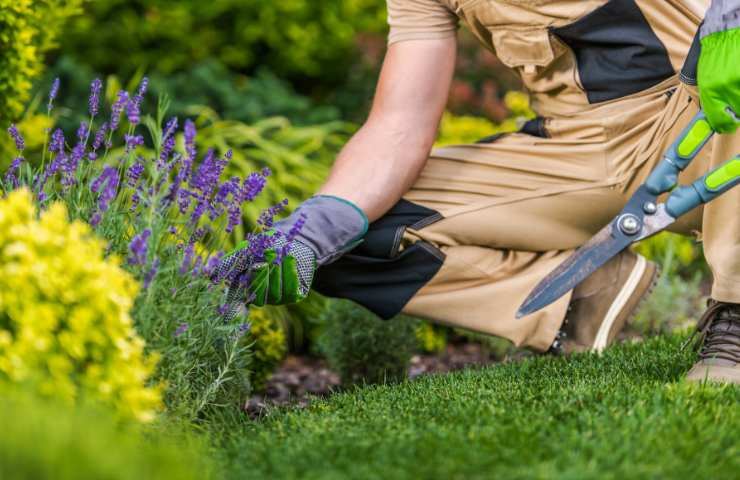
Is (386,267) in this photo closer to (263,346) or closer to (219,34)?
(263,346)

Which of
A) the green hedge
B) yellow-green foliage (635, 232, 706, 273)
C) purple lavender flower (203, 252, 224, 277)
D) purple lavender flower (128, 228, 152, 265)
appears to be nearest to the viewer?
purple lavender flower (128, 228, 152, 265)

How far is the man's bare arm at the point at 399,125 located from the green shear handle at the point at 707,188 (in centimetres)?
78

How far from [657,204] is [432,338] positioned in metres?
1.86

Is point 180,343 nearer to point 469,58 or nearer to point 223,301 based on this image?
point 223,301

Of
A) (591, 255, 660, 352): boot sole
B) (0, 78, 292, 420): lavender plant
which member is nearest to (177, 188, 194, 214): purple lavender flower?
(0, 78, 292, 420): lavender plant

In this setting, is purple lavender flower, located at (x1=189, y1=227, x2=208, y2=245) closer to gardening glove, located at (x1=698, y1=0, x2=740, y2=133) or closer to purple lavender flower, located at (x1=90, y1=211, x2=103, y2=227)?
purple lavender flower, located at (x1=90, y1=211, x2=103, y2=227)

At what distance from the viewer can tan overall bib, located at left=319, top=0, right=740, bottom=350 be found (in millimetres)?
2816

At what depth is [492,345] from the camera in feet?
13.5

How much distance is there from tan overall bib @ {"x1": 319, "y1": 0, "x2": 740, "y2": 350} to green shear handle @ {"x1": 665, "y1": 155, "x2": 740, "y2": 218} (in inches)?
15.7

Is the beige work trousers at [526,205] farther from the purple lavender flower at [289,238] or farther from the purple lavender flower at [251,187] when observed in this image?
the purple lavender flower at [251,187]

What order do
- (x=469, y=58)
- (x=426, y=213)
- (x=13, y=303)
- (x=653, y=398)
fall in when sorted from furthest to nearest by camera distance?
(x=469, y=58) < (x=426, y=213) < (x=653, y=398) < (x=13, y=303)

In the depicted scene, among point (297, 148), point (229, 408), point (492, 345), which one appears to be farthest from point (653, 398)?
point (297, 148)

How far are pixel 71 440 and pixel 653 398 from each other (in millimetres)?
1178

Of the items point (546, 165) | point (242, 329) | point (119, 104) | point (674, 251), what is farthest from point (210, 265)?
point (674, 251)
